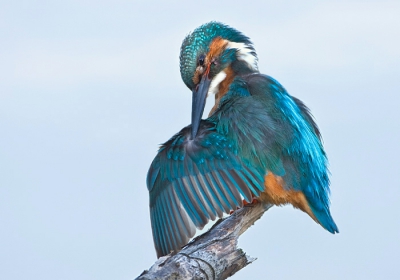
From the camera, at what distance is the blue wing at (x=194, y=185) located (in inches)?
168

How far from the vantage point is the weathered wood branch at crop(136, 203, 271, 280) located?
11.7 feet

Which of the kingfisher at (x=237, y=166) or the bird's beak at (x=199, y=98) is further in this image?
the bird's beak at (x=199, y=98)

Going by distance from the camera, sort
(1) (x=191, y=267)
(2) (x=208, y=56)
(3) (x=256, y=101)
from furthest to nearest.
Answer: (2) (x=208, y=56)
(3) (x=256, y=101)
(1) (x=191, y=267)

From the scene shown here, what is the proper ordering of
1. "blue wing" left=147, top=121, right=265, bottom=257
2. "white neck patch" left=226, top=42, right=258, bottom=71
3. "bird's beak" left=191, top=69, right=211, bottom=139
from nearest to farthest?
"blue wing" left=147, top=121, right=265, bottom=257 → "bird's beak" left=191, top=69, right=211, bottom=139 → "white neck patch" left=226, top=42, right=258, bottom=71

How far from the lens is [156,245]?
445 centimetres

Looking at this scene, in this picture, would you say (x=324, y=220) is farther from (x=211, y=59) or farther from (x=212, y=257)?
(x=211, y=59)

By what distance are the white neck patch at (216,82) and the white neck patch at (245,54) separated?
0.26m

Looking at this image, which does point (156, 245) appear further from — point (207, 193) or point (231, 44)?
point (231, 44)

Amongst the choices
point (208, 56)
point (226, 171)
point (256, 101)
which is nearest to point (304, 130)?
point (256, 101)

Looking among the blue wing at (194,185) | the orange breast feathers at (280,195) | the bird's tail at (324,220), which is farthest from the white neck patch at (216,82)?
the bird's tail at (324,220)

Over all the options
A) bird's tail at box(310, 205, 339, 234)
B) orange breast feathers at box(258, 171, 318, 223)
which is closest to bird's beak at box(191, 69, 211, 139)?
orange breast feathers at box(258, 171, 318, 223)

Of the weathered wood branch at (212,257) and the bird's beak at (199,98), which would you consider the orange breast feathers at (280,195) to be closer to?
the weathered wood branch at (212,257)

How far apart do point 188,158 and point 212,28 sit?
134cm

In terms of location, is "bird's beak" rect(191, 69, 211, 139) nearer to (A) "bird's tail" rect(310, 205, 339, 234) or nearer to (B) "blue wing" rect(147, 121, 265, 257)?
(B) "blue wing" rect(147, 121, 265, 257)
